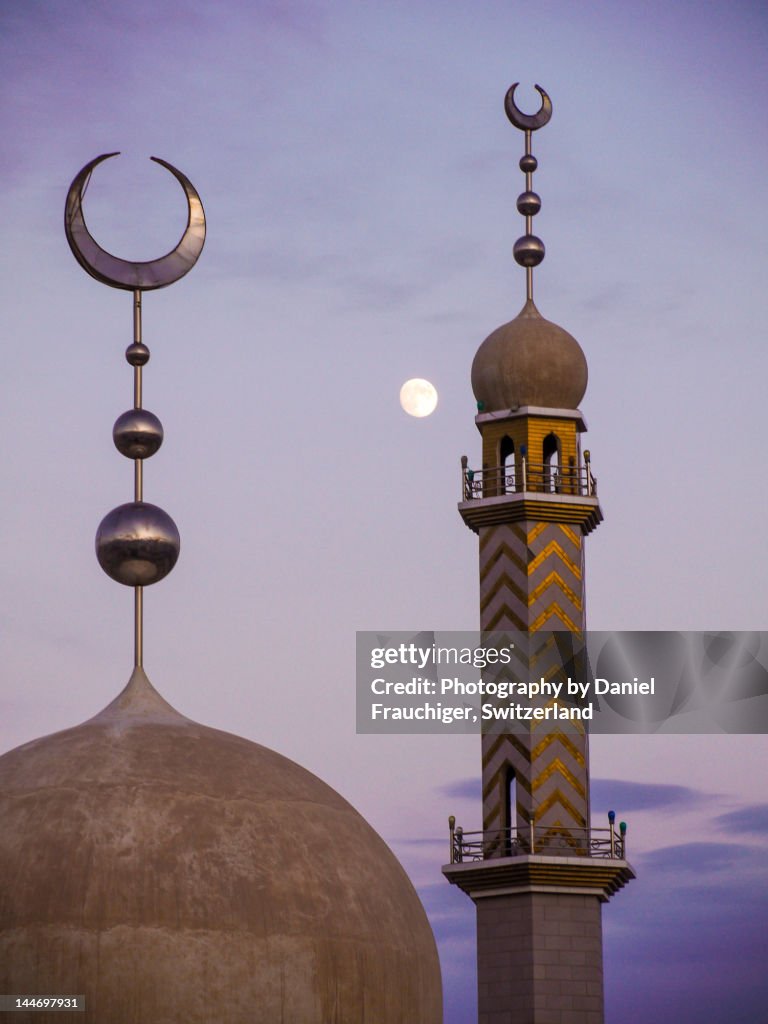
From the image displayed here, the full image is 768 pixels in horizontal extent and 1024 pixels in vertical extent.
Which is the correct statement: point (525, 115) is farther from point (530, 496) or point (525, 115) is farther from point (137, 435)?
point (137, 435)

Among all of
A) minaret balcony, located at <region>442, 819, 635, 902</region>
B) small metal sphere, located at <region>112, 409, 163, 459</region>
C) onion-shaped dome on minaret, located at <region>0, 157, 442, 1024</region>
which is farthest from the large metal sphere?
minaret balcony, located at <region>442, 819, 635, 902</region>

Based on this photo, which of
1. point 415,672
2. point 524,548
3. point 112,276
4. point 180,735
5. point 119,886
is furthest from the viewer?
point 524,548

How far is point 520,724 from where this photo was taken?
1823 inches

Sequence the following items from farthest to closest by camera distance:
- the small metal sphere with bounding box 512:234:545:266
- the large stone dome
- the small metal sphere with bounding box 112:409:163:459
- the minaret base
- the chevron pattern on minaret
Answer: the small metal sphere with bounding box 512:234:545:266 < the chevron pattern on minaret < the minaret base < the small metal sphere with bounding box 112:409:163:459 < the large stone dome

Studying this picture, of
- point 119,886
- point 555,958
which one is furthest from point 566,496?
point 119,886

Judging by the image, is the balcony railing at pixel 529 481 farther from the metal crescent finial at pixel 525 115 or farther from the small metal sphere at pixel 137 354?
the small metal sphere at pixel 137 354

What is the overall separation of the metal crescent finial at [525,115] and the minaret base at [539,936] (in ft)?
51.9

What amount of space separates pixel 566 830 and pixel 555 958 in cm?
243

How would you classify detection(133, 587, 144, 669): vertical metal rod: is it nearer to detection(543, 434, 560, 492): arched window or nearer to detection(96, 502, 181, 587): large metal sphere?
detection(96, 502, 181, 587): large metal sphere

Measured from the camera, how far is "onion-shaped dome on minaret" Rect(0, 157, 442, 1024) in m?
18.8

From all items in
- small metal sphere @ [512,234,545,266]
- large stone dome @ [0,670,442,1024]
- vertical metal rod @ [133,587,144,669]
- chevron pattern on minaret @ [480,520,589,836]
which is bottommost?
large stone dome @ [0,670,442,1024]

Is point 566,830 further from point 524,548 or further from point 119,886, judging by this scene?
point 119,886

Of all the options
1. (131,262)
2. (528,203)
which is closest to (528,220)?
(528,203)

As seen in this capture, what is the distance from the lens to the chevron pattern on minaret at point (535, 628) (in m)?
46.0
